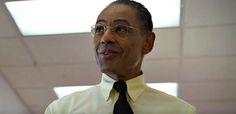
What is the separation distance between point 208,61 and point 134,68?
245 cm

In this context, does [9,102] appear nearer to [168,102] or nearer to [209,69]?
[209,69]

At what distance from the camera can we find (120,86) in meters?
1.28

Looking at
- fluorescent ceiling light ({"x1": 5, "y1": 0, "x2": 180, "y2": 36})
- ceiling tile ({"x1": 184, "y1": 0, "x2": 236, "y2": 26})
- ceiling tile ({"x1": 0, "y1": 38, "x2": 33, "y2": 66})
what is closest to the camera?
ceiling tile ({"x1": 184, "y1": 0, "x2": 236, "y2": 26})

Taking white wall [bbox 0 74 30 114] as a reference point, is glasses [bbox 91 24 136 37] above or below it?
above

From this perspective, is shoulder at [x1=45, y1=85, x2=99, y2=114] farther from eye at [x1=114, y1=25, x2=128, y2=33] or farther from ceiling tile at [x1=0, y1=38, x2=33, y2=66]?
ceiling tile at [x1=0, y1=38, x2=33, y2=66]

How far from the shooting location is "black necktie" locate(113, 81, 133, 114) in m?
1.20

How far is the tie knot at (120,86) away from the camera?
1.28 metres

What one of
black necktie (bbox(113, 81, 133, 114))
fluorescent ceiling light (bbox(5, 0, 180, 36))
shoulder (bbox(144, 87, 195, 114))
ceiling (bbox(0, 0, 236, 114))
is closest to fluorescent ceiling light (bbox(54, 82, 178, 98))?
ceiling (bbox(0, 0, 236, 114))

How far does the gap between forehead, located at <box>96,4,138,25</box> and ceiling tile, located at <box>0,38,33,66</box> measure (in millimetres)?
2354

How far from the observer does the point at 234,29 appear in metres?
3.15

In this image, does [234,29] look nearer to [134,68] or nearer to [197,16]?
[197,16]

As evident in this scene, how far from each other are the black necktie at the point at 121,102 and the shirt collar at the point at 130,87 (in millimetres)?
20

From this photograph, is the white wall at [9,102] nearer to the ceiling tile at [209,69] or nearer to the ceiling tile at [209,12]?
the ceiling tile at [209,69]

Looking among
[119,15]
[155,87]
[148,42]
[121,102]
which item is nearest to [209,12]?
[155,87]
